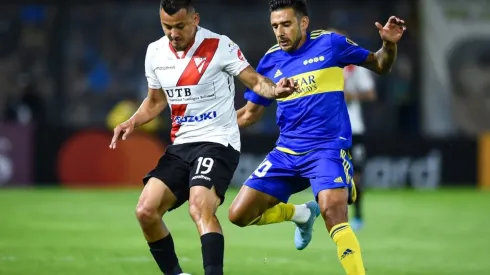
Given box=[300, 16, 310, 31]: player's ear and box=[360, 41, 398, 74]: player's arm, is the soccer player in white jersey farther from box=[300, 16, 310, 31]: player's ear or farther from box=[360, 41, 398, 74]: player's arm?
box=[360, 41, 398, 74]: player's arm

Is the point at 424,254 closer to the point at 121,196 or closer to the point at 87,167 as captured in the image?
the point at 121,196

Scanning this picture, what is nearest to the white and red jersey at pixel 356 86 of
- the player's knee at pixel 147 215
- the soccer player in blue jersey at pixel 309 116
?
the soccer player in blue jersey at pixel 309 116

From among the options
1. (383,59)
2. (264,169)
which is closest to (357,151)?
(264,169)

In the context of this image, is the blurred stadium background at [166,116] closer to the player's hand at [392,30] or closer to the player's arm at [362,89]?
the player's arm at [362,89]

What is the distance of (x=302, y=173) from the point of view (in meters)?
8.80

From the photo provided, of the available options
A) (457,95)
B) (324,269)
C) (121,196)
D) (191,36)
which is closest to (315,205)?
(324,269)

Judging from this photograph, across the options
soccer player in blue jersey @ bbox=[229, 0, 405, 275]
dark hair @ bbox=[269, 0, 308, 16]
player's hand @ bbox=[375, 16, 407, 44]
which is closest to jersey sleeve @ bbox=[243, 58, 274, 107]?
soccer player in blue jersey @ bbox=[229, 0, 405, 275]

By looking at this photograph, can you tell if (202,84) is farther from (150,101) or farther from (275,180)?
(275,180)

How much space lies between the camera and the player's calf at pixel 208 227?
7.80 meters

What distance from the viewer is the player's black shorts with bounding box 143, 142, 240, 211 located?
8.20 meters

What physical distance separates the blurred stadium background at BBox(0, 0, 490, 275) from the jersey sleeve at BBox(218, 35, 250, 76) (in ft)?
16.7

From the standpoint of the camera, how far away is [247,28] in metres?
22.9

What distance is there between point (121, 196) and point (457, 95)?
8846 millimetres

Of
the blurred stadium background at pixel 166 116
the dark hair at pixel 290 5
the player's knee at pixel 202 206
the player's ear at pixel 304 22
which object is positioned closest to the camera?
the player's knee at pixel 202 206
